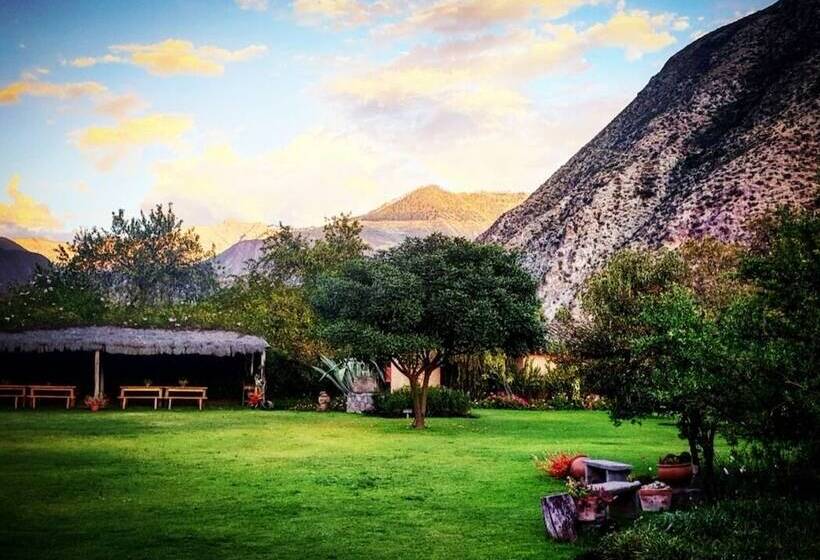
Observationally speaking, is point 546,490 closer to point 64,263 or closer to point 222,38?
point 222,38

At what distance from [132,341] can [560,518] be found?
26379 mm

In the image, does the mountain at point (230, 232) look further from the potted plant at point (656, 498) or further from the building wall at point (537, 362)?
the potted plant at point (656, 498)

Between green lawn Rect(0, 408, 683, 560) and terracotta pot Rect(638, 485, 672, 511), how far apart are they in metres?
1.40

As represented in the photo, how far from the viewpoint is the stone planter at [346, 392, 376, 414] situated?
31.1 metres

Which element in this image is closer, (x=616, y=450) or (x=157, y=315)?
(x=616, y=450)

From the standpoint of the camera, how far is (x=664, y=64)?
73375 millimetres

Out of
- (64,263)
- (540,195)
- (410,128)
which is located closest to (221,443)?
(410,128)

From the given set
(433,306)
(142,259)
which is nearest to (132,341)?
(433,306)

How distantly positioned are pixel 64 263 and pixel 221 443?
59905 millimetres

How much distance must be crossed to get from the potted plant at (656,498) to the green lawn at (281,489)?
139 centimetres

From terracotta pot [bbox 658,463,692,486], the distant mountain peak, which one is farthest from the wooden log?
the distant mountain peak

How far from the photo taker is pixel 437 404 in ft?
96.7

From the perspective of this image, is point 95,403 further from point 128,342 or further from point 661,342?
point 661,342

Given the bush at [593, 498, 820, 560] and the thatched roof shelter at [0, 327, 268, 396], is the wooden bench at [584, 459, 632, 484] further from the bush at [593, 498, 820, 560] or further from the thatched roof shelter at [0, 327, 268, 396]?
the thatched roof shelter at [0, 327, 268, 396]
